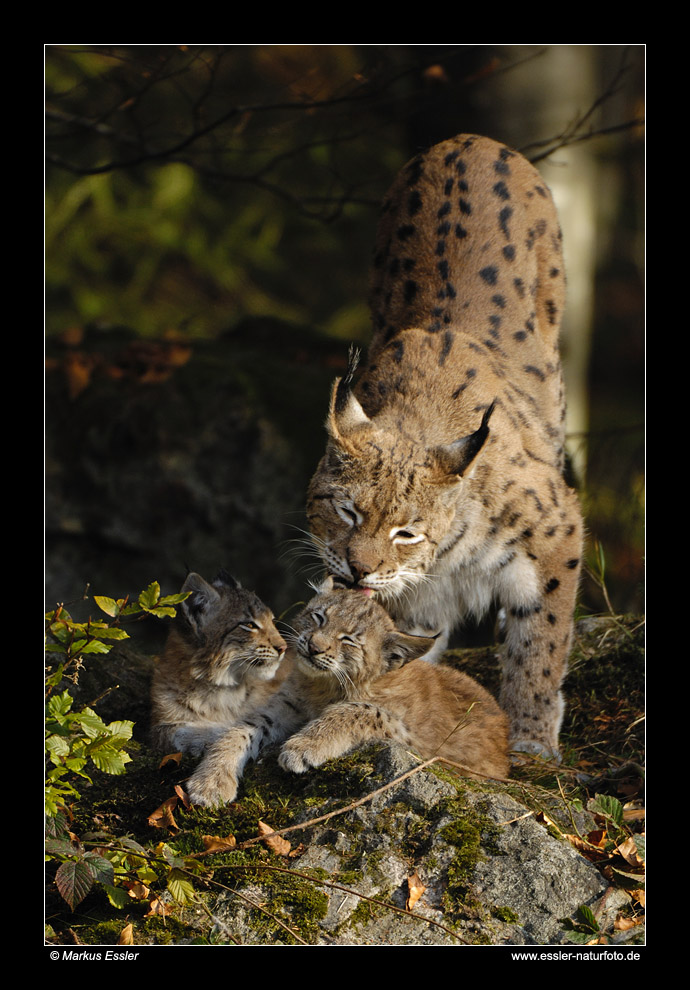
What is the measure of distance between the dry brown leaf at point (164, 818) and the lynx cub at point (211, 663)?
505 millimetres

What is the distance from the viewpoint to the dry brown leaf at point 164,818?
4.41 m

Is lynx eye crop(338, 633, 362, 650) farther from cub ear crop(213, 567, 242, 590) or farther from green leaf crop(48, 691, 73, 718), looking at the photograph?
green leaf crop(48, 691, 73, 718)

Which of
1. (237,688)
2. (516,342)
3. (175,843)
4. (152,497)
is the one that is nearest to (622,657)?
(516,342)

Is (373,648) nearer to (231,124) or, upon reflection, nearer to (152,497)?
(152,497)

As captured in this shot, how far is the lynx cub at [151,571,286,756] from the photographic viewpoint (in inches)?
200

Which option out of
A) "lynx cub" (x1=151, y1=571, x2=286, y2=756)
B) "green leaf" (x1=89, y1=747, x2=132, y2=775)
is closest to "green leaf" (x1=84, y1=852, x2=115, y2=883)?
"green leaf" (x1=89, y1=747, x2=132, y2=775)

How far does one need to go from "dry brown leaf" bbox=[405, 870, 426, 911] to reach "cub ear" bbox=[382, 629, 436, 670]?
1.07 meters

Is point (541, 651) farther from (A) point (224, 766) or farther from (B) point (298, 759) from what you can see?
(A) point (224, 766)

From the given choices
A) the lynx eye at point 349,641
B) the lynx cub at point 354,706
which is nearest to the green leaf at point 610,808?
the lynx cub at point 354,706

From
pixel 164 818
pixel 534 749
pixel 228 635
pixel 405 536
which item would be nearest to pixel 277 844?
pixel 164 818

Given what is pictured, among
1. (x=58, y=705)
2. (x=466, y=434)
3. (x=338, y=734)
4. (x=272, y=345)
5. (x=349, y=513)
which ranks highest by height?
(x=272, y=345)

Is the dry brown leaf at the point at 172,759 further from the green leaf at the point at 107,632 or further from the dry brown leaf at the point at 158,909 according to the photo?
the green leaf at the point at 107,632

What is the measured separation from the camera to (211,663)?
16.8 ft

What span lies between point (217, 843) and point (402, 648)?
1.24 meters
